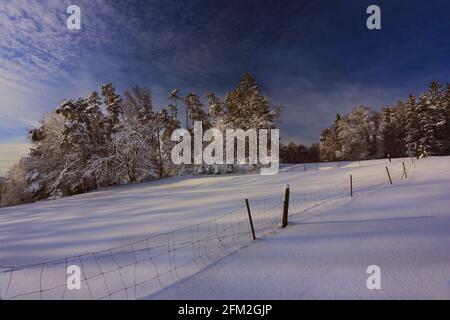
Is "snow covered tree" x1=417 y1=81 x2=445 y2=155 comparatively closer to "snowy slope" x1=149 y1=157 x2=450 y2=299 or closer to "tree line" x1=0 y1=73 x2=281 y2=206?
"tree line" x1=0 y1=73 x2=281 y2=206

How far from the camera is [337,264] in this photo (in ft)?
14.6

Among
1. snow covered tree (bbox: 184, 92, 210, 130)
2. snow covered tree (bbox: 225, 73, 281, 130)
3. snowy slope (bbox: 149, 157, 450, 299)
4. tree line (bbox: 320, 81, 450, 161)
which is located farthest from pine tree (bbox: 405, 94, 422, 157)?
snowy slope (bbox: 149, 157, 450, 299)

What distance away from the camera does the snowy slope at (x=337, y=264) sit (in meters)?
3.60

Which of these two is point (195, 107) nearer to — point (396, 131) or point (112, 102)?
point (112, 102)

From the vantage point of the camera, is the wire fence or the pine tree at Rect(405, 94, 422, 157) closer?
the wire fence

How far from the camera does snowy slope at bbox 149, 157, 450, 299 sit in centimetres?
360

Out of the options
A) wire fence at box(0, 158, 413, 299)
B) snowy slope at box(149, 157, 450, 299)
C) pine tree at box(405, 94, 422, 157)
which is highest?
pine tree at box(405, 94, 422, 157)

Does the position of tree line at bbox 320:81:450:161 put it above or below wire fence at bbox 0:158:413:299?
above

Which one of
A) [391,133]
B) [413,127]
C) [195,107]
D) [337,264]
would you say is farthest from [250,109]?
[391,133]

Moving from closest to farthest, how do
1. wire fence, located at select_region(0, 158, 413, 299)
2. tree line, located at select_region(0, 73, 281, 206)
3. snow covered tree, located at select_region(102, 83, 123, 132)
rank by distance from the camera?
wire fence, located at select_region(0, 158, 413, 299) → tree line, located at select_region(0, 73, 281, 206) → snow covered tree, located at select_region(102, 83, 123, 132)

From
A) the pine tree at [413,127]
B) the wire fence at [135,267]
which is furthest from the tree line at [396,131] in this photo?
the wire fence at [135,267]

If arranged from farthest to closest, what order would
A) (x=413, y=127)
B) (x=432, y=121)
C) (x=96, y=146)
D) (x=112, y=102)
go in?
(x=413, y=127) < (x=432, y=121) < (x=112, y=102) < (x=96, y=146)

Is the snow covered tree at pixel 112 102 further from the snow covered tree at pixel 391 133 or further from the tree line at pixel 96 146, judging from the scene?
the snow covered tree at pixel 391 133
